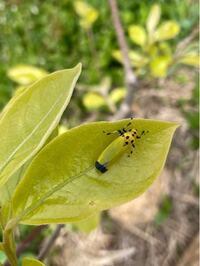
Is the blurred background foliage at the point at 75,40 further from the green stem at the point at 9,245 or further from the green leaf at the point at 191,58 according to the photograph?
the green stem at the point at 9,245

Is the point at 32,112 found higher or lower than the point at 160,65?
higher

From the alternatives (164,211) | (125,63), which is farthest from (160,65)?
(164,211)

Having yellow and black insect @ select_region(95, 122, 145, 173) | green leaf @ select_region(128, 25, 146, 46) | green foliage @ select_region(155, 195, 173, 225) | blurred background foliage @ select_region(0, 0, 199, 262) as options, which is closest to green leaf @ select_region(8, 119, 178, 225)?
yellow and black insect @ select_region(95, 122, 145, 173)

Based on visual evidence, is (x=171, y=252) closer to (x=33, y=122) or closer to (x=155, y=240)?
(x=155, y=240)

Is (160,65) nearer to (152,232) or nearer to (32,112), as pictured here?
(152,232)

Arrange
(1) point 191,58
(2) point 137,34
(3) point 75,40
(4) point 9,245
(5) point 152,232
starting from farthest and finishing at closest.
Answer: (3) point 75,40 → (5) point 152,232 → (2) point 137,34 → (1) point 191,58 → (4) point 9,245

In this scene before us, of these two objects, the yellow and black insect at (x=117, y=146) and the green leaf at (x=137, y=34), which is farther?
the green leaf at (x=137, y=34)

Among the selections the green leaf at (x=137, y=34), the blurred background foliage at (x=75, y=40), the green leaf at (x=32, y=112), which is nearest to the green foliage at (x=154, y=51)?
the green leaf at (x=137, y=34)
